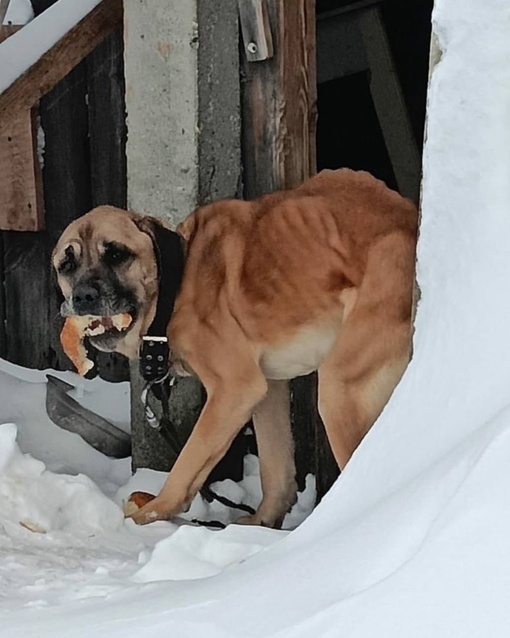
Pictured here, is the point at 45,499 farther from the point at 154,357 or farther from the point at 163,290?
the point at 163,290

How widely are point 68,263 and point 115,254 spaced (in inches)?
6.9

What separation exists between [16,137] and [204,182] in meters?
1.41

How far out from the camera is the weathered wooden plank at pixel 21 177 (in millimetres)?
5023

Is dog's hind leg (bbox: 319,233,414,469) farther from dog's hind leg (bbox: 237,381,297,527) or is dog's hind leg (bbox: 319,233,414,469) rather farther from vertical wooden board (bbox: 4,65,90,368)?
vertical wooden board (bbox: 4,65,90,368)

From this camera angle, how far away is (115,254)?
3.55 meters

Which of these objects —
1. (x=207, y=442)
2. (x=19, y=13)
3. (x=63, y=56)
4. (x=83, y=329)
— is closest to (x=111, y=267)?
(x=83, y=329)

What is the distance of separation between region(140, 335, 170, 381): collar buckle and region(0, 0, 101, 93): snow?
6.07ft

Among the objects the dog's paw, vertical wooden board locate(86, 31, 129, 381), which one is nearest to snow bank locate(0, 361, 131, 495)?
vertical wooden board locate(86, 31, 129, 381)

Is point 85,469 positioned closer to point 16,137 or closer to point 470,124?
point 16,137

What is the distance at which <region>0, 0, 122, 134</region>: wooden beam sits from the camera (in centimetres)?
475

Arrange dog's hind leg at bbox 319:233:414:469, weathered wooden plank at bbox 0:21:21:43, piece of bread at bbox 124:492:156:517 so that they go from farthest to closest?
1. weathered wooden plank at bbox 0:21:21:43
2. piece of bread at bbox 124:492:156:517
3. dog's hind leg at bbox 319:233:414:469

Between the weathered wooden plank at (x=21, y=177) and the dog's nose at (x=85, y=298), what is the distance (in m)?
1.79

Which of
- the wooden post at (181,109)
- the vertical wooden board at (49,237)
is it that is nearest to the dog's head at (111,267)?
the wooden post at (181,109)

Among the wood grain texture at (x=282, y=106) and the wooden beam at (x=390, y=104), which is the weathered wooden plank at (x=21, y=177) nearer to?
the wood grain texture at (x=282, y=106)
